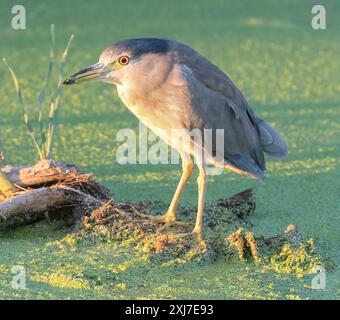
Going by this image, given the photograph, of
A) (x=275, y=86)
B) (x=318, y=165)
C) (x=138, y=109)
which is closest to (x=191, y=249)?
(x=138, y=109)

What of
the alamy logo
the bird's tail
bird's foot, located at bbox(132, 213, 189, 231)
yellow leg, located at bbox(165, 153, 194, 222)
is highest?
the alamy logo

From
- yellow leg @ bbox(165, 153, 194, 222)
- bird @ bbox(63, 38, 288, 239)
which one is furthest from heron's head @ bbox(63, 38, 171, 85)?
yellow leg @ bbox(165, 153, 194, 222)

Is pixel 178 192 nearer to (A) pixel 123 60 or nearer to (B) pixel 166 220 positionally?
(B) pixel 166 220

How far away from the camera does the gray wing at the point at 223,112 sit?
3.96 meters

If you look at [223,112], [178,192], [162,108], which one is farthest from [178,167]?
[162,108]

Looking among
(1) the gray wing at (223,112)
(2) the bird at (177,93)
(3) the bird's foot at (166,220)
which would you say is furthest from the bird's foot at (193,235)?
(1) the gray wing at (223,112)

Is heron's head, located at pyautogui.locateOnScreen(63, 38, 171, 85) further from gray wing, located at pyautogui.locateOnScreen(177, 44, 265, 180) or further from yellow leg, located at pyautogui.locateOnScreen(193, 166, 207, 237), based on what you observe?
yellow leg, located at pyautogui.locateOnScreen(193, 166, 207, 237)

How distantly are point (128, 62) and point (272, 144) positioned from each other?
75 centimetres

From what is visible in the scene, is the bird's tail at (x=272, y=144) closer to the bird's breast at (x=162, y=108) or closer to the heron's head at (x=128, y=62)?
the bird's breast at (x=162, y=108)

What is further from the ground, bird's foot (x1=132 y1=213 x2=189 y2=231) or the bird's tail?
the bird's tail

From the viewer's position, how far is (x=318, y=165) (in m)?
5.04

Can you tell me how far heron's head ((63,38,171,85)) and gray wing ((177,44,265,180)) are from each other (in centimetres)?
10

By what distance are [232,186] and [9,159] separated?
1125 millimetres

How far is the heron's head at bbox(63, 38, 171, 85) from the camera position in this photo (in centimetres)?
393
